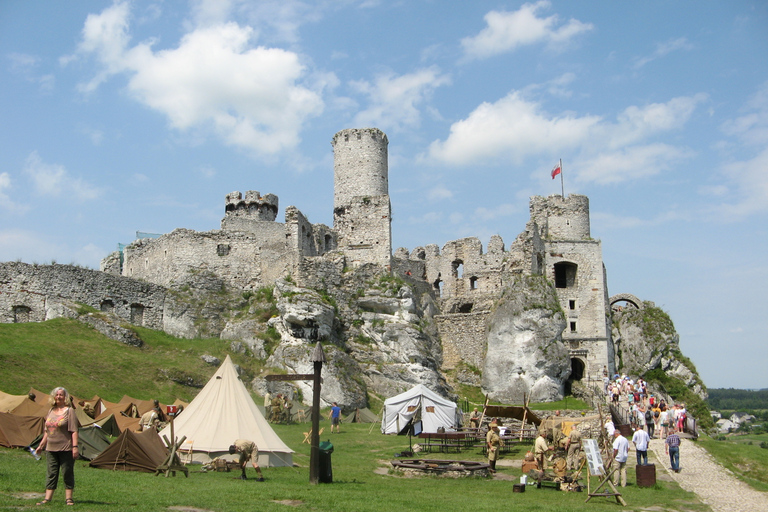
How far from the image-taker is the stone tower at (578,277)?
45312mm

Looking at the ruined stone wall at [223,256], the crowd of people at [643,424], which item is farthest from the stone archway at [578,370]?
the ruined stone wall at [223,256]

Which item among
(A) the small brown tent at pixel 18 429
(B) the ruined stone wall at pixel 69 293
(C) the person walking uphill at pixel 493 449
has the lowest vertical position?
(C) the person walking uphill at pixel 493 449

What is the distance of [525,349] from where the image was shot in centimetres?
3962

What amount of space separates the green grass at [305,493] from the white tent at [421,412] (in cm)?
732

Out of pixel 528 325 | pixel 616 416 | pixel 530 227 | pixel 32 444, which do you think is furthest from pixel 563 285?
pixel 32 444

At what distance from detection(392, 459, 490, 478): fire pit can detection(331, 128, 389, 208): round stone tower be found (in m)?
29.4

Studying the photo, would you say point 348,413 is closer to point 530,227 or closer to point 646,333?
point 530,227

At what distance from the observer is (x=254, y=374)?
3145 cm

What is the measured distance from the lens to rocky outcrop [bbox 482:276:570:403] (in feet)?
128

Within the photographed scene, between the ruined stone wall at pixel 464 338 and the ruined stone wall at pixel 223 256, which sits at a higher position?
the ruined stone wall at pixel 223 256

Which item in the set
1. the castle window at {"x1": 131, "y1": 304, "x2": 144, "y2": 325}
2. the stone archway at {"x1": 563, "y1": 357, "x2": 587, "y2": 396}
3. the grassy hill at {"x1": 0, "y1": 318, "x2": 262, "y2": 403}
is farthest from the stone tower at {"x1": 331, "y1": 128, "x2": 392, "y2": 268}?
the stone archway at {"x1": 563, "y1": 357, "x2": 587, "y2": 396}

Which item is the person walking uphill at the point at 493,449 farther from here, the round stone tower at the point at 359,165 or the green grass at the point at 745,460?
the round stone tower at the point at 359,165

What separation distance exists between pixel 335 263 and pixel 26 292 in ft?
50.7

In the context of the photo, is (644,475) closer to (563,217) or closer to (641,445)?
(641,445)
